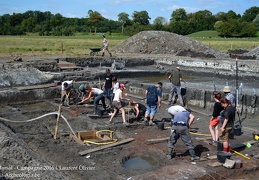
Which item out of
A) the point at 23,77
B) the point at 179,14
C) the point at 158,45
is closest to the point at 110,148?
the point at 23,77

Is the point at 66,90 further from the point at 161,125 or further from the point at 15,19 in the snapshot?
the point at 15,19

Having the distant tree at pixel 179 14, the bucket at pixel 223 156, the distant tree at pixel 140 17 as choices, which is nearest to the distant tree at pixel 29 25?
the distant tree at pixel 140 17

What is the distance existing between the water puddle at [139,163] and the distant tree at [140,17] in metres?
103

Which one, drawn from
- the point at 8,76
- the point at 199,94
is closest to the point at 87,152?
the point at 199,94

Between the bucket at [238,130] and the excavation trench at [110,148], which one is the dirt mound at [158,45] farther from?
the bucket at [238,130]

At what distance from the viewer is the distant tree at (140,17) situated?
109812 millimetres

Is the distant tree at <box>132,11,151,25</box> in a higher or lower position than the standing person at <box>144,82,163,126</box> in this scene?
higher

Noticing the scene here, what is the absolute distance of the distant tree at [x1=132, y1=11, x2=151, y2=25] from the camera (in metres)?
110

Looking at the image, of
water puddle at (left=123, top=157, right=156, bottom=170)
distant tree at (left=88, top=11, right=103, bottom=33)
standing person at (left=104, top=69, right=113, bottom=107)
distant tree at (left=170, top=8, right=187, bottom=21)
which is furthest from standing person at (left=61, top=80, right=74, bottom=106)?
distant tree at (left=170, top=8, right=187, bottom=21)

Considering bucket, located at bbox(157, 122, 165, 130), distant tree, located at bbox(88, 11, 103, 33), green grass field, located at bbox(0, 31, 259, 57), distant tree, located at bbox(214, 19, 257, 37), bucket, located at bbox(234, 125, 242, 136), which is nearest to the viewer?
bucket, located at bbox(234, 125, 242, 136)

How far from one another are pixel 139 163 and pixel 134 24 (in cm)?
8012

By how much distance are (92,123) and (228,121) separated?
189 inches

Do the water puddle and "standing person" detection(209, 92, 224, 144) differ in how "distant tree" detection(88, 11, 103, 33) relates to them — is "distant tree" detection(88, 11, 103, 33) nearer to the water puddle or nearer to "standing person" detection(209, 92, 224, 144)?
"standing person" detection(209, 92, 224, 144)

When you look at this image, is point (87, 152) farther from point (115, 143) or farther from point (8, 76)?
point (8, 76)
